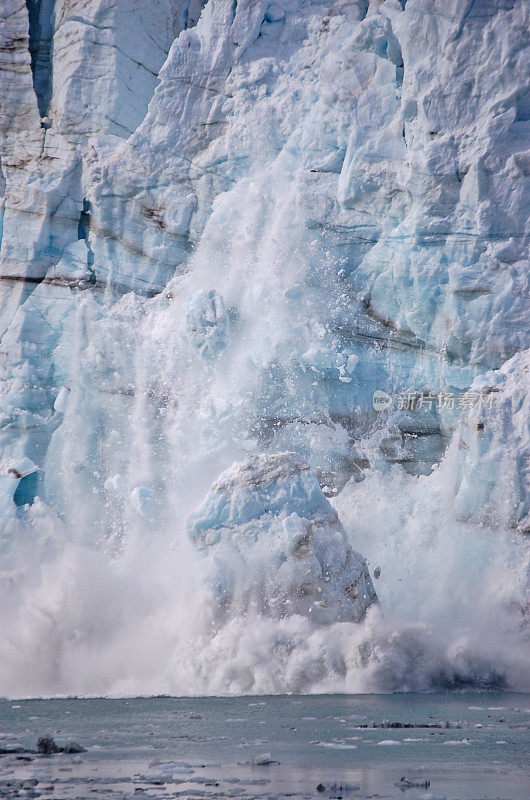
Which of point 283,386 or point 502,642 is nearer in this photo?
point 502,642

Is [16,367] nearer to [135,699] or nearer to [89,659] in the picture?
[89,659]

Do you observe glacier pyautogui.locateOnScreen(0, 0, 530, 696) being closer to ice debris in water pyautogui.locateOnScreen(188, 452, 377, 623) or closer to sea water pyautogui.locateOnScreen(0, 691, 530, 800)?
ice debris in water pyautogui.locateOnScreen(188, 452, 377, 623)

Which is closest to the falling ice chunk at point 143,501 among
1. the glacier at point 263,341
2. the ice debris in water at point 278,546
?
the glacier at point 263,341

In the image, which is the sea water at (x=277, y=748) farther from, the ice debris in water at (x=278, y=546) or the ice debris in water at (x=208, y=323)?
the ice debris in water at (x=208, y=323)

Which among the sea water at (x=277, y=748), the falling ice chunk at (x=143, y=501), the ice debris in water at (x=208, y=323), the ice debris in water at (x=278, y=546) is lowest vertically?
the sea water at (x=277, y=748)

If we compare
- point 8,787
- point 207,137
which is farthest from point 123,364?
point 8,787

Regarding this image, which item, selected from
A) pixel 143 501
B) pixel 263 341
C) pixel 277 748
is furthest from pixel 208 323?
pixel 277 748
